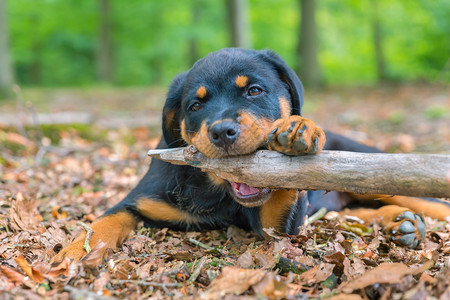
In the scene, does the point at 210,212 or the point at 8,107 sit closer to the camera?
the point at 210,212

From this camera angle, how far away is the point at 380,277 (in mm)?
2291

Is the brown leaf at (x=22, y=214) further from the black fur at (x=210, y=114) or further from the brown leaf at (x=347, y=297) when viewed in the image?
the brown leaf at (x=347, y=297)

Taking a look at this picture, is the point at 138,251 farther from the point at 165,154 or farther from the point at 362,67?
the point at 362,67

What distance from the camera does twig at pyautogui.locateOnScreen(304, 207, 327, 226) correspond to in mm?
3777

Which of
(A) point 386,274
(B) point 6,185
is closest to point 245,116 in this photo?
(A) point 386,274

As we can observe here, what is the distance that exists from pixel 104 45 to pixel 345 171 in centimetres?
2080

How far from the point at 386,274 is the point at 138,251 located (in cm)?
170

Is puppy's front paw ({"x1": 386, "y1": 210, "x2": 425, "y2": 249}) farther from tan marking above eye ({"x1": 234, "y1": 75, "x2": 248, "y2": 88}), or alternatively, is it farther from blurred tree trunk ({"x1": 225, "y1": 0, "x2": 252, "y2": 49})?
blurred tree trunk ({"x1": 225, "y1": 0, "x2": 252, "y2": 49})

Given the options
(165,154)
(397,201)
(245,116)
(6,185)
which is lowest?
(397,201)

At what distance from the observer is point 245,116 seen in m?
2.93

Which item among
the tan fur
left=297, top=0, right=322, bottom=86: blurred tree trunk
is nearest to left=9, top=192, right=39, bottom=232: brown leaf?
the tan fur

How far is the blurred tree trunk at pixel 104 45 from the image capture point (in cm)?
2114

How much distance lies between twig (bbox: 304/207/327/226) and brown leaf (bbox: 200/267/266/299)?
141cm

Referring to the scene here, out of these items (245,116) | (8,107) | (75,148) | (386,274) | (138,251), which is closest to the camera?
(386,274)
